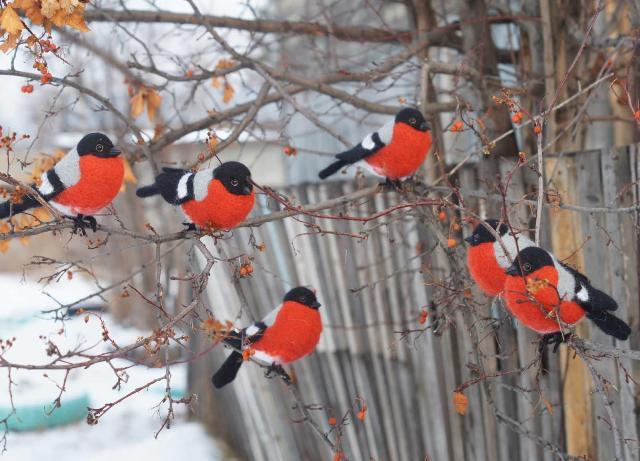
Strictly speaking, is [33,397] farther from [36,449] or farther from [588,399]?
[588,399]

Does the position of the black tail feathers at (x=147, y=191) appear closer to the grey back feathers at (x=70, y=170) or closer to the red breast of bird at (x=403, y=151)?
the grey back feathers at (x=70, y=170)

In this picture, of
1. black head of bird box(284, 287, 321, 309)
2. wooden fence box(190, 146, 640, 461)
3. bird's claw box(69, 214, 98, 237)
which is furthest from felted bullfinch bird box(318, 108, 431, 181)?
bird's claw box(69, 214, 98, 237)

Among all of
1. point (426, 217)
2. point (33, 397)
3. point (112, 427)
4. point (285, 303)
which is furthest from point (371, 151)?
point (33, 397)

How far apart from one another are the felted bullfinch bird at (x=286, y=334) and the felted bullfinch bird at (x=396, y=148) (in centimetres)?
56

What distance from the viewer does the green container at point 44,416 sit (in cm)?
658

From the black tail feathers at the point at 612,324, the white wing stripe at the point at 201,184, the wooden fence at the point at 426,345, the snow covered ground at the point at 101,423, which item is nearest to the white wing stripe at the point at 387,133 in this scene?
the wooden fence at the point at 426,345

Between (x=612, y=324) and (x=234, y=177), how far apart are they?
123 cm

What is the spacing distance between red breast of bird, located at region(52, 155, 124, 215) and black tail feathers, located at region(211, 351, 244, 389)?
2.43 ft

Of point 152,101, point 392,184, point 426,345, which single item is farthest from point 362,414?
point 152,101

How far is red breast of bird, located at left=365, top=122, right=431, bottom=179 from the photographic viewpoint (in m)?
2.94

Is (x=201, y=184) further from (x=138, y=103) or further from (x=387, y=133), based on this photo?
(x=138, y=103)

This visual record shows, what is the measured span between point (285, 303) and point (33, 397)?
16.4 feet

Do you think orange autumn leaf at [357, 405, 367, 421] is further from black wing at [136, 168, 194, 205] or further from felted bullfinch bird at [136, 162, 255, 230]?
black wing at [136, 168, 194, 205]

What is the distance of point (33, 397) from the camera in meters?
6.95
